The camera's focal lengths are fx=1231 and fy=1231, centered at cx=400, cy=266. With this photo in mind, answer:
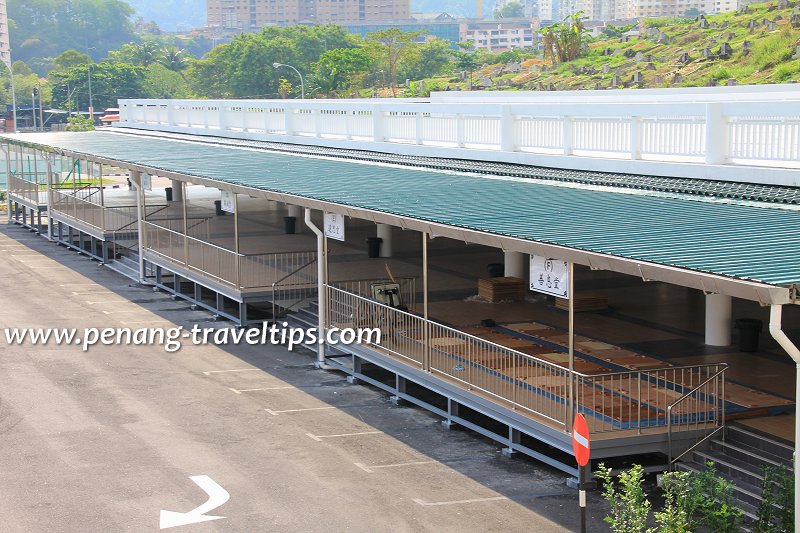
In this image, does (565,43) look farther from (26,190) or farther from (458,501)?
(458,501)

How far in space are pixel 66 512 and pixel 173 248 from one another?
1747cm

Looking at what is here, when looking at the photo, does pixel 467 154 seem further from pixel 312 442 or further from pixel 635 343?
pixel 312 442

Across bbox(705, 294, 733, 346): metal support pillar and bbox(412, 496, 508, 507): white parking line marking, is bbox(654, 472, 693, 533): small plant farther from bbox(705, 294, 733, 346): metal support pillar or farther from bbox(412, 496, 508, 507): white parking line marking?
bbox(705, 294, 733, 346): metal support pillar

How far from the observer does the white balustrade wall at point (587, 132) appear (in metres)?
19.3

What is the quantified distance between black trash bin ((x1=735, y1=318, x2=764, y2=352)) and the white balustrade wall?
7.37ft

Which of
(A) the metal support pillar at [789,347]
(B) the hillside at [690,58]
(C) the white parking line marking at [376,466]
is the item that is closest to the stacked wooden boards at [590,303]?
(C) the white parking line marking at [376,466]

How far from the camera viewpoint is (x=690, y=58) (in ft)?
303

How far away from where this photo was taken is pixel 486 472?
Answer: 16906mm

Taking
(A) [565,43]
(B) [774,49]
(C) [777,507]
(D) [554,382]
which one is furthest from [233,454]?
(A) [565,43]

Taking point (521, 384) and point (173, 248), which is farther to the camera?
point (173, 248)

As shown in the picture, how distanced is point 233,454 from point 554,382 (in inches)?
186

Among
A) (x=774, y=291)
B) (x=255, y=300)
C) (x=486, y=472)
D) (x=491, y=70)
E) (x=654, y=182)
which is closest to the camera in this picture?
(x=774, y=291)

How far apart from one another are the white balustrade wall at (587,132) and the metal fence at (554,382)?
3.70 m

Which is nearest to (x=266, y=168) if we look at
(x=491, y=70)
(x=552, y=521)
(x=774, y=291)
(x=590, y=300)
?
(x=590, y=300)
